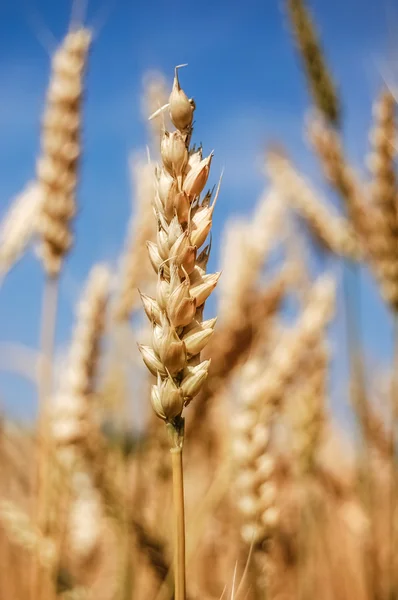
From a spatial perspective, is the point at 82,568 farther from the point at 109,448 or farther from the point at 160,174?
the point at 160,174

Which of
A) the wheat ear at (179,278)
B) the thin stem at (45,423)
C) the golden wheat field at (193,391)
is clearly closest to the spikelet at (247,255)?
the golden wheat field at (193,391)

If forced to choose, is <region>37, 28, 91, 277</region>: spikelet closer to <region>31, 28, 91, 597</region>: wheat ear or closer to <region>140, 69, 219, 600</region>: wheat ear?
<region>31, 28, 91, 597</region>: wheat ear

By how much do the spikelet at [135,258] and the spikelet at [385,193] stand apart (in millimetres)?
676

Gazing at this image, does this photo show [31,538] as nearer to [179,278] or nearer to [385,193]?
[179,278]

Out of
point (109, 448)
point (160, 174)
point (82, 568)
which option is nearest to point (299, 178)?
point (109, 448)

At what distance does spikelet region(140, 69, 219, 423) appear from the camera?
450 mm

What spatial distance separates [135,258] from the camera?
198 cm

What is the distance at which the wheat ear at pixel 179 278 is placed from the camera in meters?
0.45

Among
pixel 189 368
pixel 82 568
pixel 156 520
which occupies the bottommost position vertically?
pixel 82 568

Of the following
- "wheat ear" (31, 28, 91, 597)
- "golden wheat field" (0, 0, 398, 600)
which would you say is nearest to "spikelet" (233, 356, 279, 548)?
"golden wheat field" (0, 0, 398, 600)

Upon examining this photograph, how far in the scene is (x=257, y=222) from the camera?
255 centimetres

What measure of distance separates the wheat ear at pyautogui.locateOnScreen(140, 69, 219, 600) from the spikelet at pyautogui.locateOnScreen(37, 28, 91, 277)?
3.17 ft

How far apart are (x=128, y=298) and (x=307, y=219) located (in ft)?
2.32

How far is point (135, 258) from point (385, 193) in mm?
836
